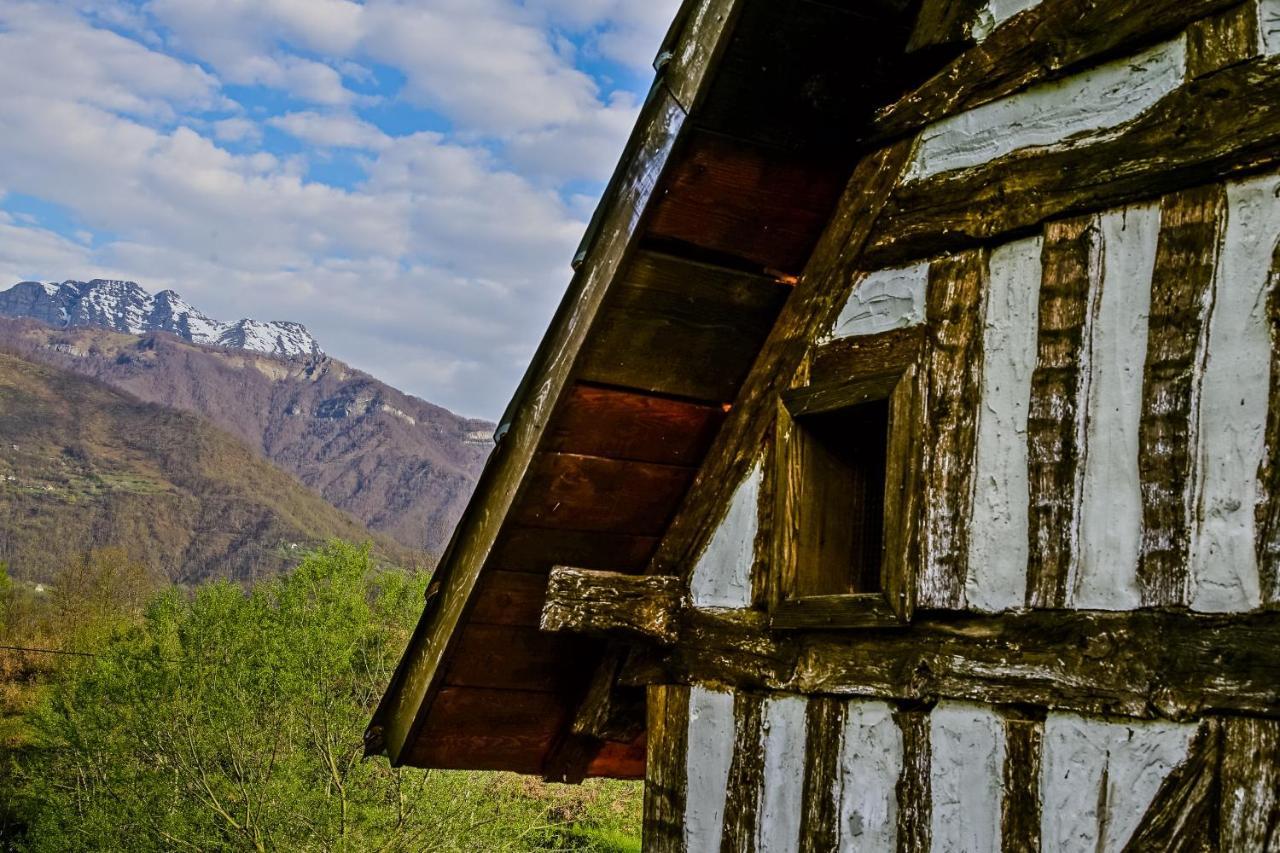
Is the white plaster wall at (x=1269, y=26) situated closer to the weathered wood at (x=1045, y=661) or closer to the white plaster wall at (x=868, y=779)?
the weathered wood at (x=1045, y=661)

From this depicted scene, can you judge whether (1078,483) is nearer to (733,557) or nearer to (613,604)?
→ (733,557)

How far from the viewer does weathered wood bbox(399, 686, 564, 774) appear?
165 inches

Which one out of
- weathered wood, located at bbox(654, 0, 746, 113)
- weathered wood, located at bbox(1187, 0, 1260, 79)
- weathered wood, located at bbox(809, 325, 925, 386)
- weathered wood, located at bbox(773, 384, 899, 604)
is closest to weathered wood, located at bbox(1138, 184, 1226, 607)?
weathered wood, located at bbox(1187, 0, 1260, 79)

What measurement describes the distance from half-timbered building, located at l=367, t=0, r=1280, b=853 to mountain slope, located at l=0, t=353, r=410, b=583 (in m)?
102

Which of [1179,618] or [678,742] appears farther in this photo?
[678,742]

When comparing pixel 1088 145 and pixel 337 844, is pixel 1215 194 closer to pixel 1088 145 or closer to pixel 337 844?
pixel 1088 145

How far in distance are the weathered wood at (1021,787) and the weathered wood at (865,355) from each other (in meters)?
0.91

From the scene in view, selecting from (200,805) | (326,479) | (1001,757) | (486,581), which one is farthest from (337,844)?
(326,479)

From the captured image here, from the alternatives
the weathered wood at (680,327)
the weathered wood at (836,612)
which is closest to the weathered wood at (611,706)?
the weathered wood at (836,612)

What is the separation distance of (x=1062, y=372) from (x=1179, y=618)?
60cm

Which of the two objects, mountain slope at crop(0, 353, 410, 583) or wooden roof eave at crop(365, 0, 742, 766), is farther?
mountain slope at crop(0, 353, 410, 583)

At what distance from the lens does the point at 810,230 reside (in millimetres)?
3332

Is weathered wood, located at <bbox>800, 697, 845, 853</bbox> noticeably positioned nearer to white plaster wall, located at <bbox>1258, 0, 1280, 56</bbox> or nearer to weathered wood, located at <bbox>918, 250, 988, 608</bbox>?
weathered wood, located at <bbox>918, 250, 988, 608</bbox>

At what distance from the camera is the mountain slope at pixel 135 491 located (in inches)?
4306
